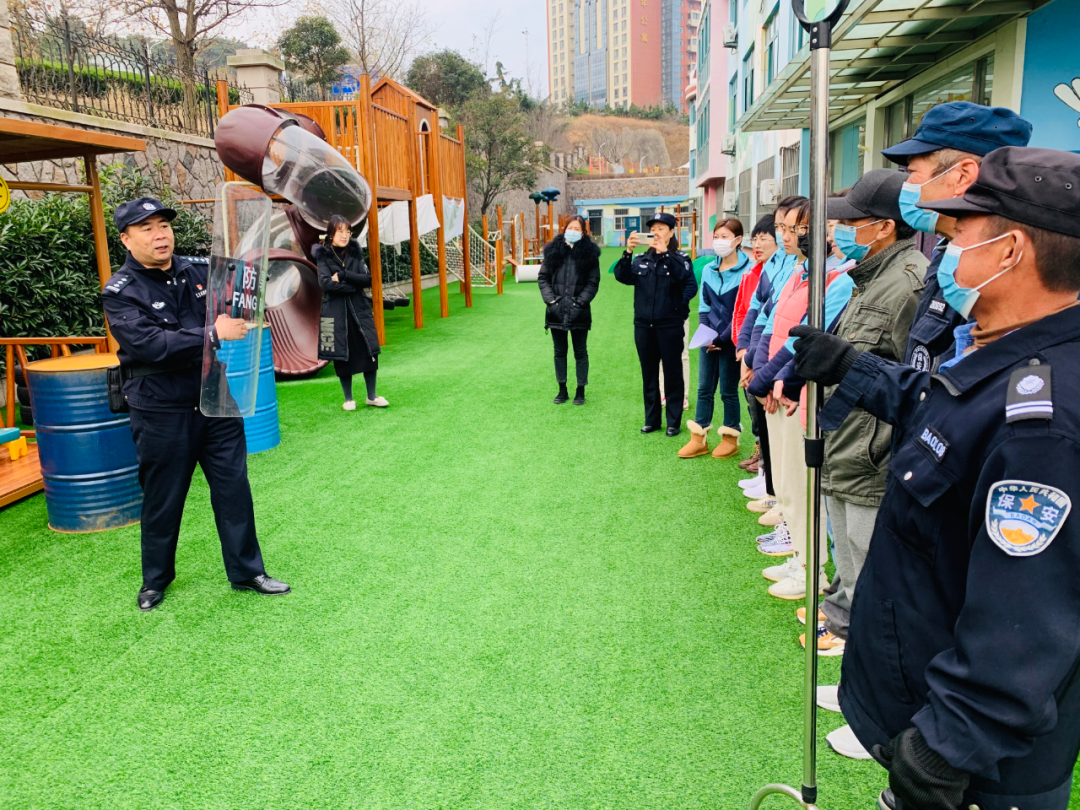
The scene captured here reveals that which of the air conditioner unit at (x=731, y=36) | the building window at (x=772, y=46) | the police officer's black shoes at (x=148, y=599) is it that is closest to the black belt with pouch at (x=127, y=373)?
the police officer's black shoes at (x=148, y=599)

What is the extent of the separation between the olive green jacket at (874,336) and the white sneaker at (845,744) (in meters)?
0.76

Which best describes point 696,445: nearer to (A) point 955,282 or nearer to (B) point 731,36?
(A) point 955,282

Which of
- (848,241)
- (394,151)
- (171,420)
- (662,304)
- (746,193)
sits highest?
(394,151)

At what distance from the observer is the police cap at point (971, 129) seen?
2166 millimetres

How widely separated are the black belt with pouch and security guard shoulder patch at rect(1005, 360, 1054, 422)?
3.22m

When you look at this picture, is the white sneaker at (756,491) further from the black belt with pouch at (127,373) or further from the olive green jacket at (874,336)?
the black belt with pouch at (127,373)

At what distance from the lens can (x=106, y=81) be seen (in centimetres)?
952

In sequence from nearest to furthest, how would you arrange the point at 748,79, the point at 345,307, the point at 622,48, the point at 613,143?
1. the point at 345,307
2. the point at 748,79
3. the point at 613,143
4. the point at 622,48

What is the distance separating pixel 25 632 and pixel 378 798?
6.79 feet

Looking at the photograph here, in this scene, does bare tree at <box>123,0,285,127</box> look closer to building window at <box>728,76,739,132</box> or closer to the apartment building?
building window at <box>728,76,739,132</box>

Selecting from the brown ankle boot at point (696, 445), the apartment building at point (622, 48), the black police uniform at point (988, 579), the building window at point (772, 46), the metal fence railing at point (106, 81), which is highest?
the apartment building at point (622, 48)

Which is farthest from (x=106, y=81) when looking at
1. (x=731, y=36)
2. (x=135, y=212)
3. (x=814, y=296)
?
(x=731, y=36)

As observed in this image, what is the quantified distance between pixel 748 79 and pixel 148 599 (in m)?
17.9

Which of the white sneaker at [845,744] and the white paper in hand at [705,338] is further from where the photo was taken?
the white paper in hand at [705,338]
